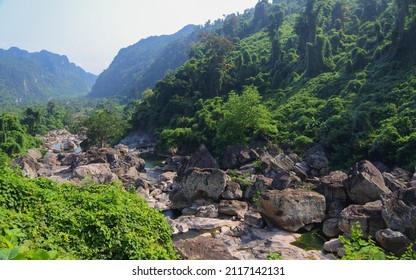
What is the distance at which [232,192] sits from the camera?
2414 cm

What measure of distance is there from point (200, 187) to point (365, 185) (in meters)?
10.1

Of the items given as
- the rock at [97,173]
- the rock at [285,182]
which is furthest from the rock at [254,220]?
the rock at [97,173]

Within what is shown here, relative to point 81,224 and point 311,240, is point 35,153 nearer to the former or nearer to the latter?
point 311,240

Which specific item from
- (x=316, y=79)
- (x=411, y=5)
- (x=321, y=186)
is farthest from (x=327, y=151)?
(x=411, y=5)

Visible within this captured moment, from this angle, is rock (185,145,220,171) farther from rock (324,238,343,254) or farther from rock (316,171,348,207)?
rock (324,238,343,254)

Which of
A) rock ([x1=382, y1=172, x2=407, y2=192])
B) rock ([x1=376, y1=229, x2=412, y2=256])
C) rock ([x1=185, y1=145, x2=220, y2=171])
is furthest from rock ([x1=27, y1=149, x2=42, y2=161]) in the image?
rock ([x1=376, y1=229, x2=412, y2=256])

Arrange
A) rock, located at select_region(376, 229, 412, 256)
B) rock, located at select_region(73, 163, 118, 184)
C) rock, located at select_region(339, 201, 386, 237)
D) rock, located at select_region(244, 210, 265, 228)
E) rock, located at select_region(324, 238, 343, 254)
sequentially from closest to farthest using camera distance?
rock, located at select_region(376, 229, 412, 256), rock, located at select_region(324, 238, 343, 254), rock, located at select_region(339, 201, 386, 237), rock, located at select_region(244, 210, 265, 228), rock, located at select_region(73, 163, 118, 184)

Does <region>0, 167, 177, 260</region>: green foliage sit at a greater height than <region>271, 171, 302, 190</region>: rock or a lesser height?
greater

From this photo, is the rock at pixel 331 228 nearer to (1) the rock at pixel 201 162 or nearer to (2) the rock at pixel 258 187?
(2) the rock at pixel 258 187

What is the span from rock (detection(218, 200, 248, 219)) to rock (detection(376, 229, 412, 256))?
328 inches

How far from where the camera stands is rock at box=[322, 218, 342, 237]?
1833cm

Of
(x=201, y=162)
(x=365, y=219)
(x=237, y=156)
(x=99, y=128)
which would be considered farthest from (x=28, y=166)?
→ (x=365, y=219)

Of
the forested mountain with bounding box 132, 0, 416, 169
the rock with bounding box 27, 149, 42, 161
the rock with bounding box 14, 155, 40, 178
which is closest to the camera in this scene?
the forested mountain with bounding box 132, 0, 416, 169
